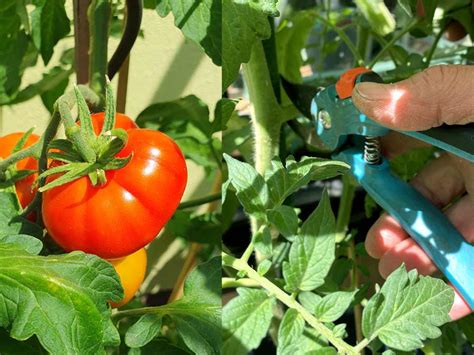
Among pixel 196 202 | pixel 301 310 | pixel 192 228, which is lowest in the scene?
pixel 192 228

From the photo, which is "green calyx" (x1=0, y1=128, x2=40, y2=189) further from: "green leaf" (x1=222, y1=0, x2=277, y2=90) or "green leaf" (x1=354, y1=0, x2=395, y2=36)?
"green leaf" (x1=354, y1=0, x2=395, y2=36)

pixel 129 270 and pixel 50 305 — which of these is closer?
pixel 50 305

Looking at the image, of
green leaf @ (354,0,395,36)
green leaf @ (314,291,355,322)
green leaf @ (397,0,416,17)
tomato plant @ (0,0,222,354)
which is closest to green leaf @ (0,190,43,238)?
tomato plant @ (0,0,222,354)

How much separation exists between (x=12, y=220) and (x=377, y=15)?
0.50 meters

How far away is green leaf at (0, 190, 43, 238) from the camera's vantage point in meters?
0.52

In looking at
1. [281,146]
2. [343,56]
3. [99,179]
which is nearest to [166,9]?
[99,179]

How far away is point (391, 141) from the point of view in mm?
681

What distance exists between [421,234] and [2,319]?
34 cm

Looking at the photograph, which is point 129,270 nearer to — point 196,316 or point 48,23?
point 196,316

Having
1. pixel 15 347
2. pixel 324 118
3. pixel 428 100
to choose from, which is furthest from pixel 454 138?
pixel 15 347

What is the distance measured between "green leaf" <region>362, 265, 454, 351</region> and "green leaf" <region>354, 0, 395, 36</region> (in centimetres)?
42

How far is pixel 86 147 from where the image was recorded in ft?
1.61

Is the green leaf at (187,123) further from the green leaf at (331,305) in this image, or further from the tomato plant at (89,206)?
the green leaf at (331,305)

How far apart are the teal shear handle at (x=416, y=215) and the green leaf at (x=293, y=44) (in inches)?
9.5
